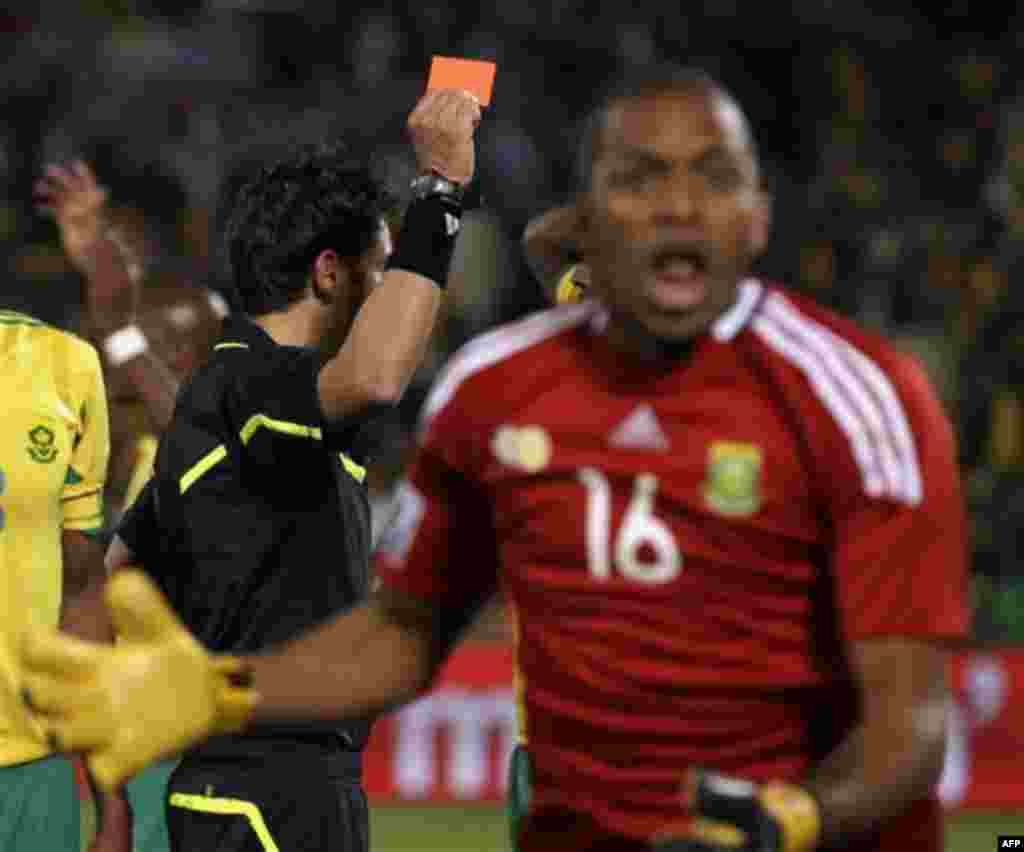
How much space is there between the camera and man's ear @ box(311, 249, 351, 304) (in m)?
5.36

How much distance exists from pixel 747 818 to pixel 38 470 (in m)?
2.69

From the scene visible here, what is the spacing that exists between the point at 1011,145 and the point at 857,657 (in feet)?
46.4

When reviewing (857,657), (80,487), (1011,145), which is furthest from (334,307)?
(1011,145)

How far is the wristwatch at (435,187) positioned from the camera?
507cm

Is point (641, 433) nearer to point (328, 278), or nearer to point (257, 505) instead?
point (257, 505)

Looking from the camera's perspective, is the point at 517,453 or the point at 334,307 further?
the point at 334,307

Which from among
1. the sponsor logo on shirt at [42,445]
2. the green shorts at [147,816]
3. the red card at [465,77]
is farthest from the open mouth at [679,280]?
the green shorts at [147,816]

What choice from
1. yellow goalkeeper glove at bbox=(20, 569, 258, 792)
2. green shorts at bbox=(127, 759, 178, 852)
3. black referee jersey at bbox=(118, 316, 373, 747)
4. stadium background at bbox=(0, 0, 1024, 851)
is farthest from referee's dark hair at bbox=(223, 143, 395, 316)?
stadium background at bbox=(0, 0, 1024, 851)

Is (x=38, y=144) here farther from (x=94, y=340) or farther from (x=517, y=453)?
(x=517, y=453)

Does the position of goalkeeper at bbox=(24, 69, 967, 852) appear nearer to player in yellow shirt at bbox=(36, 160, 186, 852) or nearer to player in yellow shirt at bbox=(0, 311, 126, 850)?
player in yellow shirt at bbox=(0, 311, 126, 850)

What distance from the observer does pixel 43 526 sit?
5477 mm

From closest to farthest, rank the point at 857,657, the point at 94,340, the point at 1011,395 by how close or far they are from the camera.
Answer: the point at 857,657
the point at 94,340
the point at 1011,395

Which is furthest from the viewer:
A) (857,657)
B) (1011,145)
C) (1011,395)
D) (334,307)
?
(1011,145)

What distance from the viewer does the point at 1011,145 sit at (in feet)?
55.7
